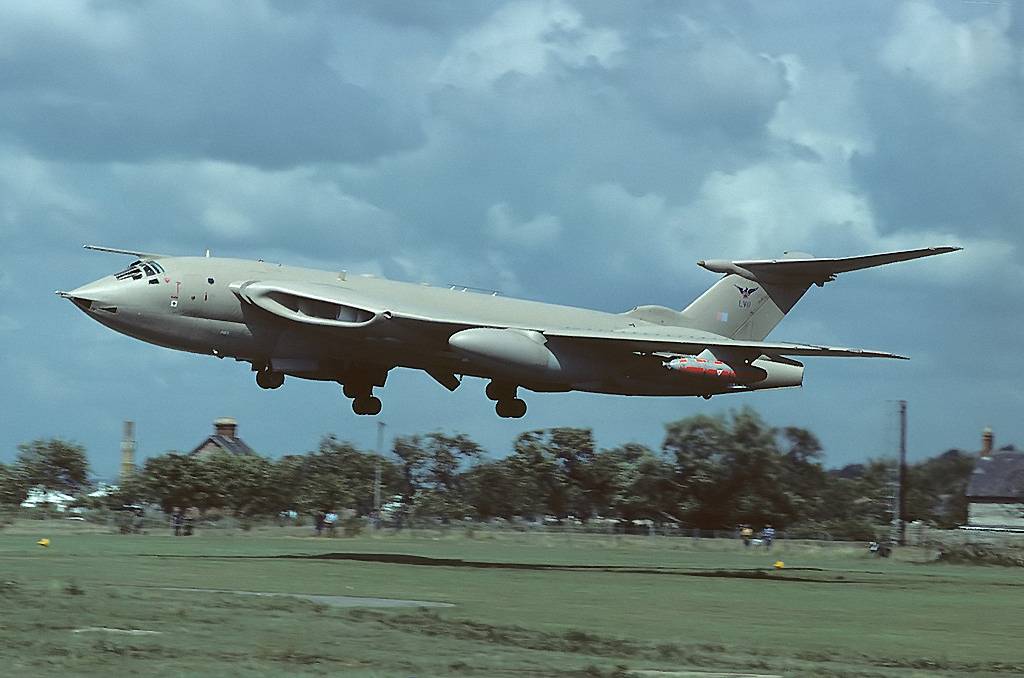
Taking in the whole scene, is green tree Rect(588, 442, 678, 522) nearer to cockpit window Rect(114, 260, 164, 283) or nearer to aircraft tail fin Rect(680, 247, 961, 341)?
aircraft tail fin Rect(680, 247, 961, 341)

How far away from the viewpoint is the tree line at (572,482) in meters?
69.2

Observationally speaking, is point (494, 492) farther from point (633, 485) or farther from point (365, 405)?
point (365, 405)

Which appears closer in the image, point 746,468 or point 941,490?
point 746,468

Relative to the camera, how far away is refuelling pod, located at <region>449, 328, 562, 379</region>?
38.9 metres

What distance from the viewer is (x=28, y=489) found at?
110 meters

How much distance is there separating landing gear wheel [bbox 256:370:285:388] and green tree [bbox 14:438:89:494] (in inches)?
2910

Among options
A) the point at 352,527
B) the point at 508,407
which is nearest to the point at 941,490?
the point at 352,527

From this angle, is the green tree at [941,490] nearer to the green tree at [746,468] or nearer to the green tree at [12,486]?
the green tree at [746,468]

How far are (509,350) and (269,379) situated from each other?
7693mm

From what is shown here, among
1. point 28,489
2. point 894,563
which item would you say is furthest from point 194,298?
point 28,489

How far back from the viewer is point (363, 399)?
145 feet

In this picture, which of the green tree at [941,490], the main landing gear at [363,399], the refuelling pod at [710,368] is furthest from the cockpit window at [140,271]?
the green tree at [941,490]

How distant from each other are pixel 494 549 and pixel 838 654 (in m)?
38.5

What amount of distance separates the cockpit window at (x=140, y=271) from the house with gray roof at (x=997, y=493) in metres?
63.0
